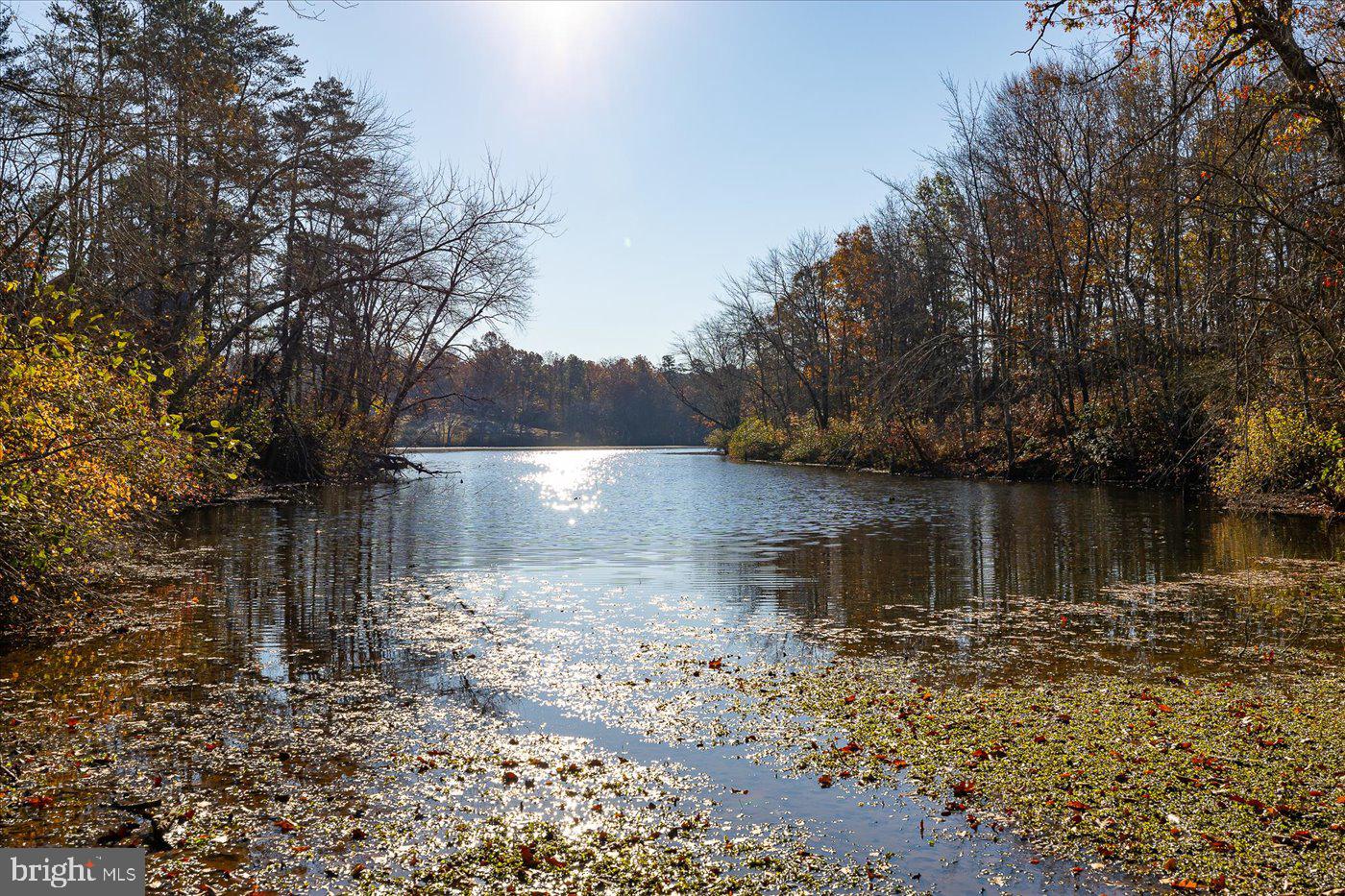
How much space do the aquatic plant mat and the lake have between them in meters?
0.03

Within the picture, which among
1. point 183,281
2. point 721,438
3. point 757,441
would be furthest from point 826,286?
point 183,281

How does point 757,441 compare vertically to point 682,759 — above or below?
above

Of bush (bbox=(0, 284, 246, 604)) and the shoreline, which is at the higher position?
bush (bbox=(0, 284, 246, 604))

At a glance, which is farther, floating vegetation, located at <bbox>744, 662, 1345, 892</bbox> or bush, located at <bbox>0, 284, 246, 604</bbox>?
bush, located at <bbox>0, 284, 246, 604</bbox>

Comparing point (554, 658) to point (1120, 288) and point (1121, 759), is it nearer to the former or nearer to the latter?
point (1121, 759)

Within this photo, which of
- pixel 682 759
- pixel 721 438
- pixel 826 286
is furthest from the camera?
pixel 721 438

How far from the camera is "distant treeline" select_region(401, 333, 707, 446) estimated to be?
354ft

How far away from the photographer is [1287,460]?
18.2 meters

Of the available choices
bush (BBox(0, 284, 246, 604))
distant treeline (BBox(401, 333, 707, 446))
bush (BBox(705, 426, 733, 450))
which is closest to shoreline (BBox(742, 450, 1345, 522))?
bush (BBox(0, 284, 246, 604))

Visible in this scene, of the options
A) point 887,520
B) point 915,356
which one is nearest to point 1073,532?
point 887,520

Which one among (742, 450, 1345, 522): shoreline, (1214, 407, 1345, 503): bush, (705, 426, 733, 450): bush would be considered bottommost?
(742, 450, 1345, 522): shoreline

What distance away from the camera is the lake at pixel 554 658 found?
4.32 m

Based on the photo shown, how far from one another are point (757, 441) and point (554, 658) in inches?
1985

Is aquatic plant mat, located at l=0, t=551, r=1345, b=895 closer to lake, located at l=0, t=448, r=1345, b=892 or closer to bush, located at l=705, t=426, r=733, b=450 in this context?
lake, located at l=0, t=448, r=1345, b=892
